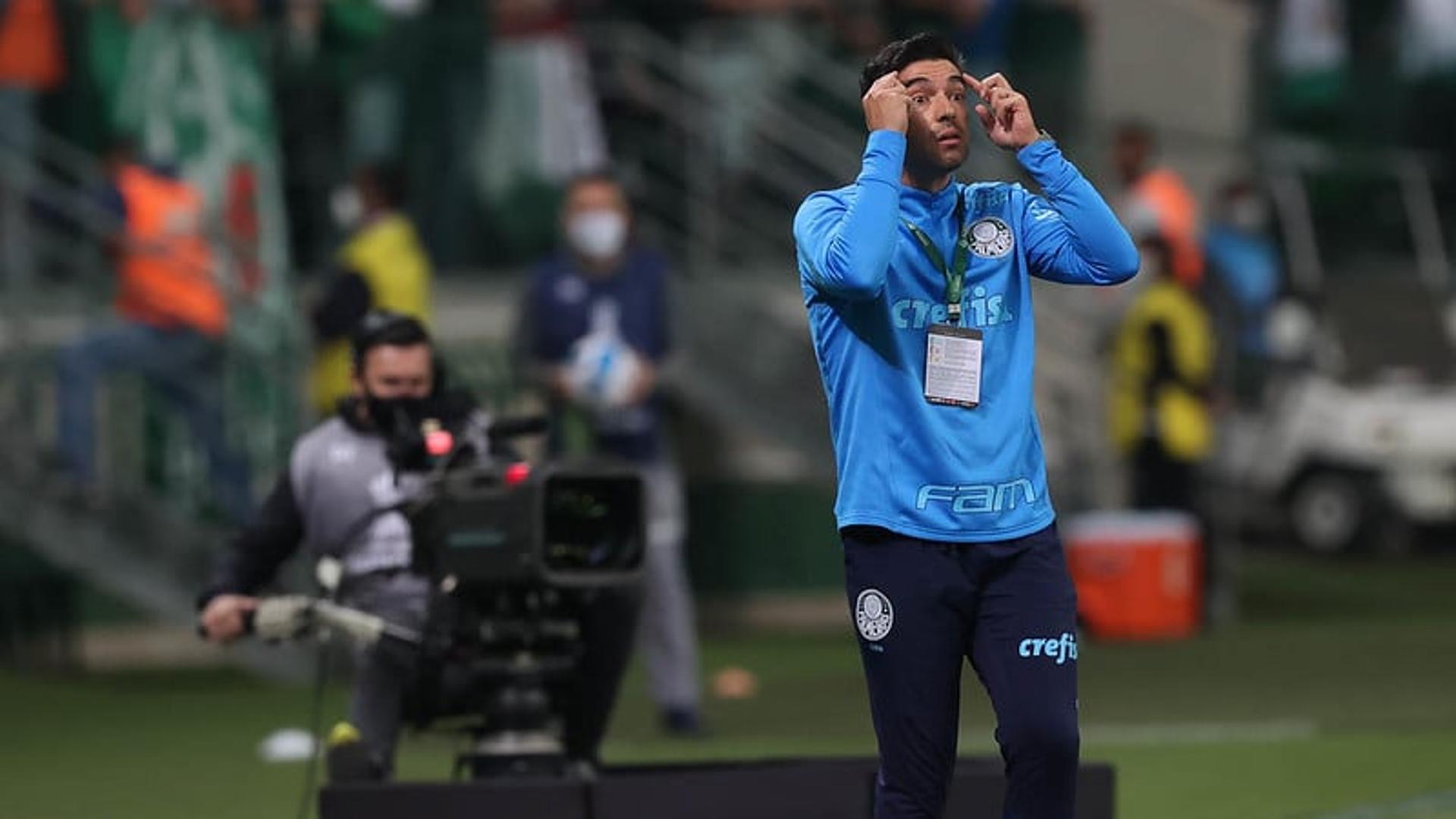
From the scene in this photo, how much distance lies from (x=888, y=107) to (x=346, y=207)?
1197 cm

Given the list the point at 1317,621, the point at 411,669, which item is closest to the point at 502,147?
the point at 1317,621

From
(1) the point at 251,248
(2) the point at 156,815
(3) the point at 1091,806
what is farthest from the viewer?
(1) the point at 251,248

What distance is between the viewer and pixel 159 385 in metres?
18.8

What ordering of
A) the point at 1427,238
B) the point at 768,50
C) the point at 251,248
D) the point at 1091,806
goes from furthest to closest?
1. the point at 1427,238
2. the point at 768,50
3. the point at 251,248
4. the point at 1091,806

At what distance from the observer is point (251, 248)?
19.9 m

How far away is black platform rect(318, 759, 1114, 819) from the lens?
10.2 m

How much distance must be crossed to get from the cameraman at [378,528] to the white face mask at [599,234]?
14.9ft

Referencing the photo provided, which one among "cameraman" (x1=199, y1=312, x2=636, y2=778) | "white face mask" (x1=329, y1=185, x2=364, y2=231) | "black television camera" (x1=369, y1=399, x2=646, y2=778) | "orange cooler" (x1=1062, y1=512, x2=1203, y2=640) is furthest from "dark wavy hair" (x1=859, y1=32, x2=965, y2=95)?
"orange cooler" (x1=1062, y1=512, x2=1203, y2=640)

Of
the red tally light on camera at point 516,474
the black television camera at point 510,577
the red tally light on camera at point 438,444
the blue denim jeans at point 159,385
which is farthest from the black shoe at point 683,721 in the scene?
the red tally light on camera at point 516,474

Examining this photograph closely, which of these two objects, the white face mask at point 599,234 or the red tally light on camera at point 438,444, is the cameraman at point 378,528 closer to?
Answer: the red tally light on camera at point 438,444

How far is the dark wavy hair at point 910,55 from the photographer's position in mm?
8492

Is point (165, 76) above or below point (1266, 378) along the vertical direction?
above

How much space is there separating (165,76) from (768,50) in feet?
13.7

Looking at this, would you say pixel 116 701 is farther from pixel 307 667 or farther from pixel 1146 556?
pixel 1146 556
